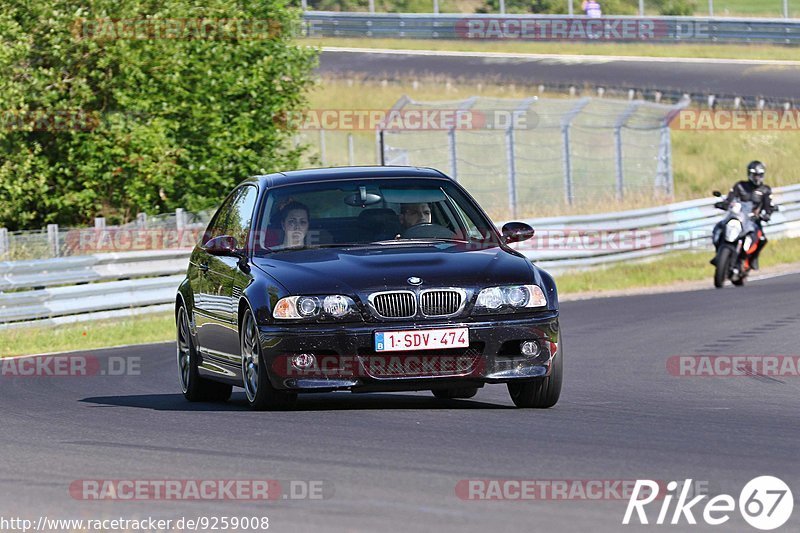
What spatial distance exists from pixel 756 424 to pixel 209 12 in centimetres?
1822

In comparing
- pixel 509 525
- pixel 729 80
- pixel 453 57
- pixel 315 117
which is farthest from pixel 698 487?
pixel 453 57

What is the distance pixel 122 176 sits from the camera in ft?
83.6

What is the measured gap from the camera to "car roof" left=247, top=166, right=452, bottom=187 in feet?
34.7

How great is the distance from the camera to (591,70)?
48.9 m

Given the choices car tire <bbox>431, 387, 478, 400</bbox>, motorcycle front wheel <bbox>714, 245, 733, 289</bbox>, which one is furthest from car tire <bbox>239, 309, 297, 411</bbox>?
motorcycle front wheel <bbox>714, 245, 733, 289</bbox>

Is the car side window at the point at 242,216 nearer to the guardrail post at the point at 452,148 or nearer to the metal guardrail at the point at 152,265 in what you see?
the metal guardrail at the point at 152,265

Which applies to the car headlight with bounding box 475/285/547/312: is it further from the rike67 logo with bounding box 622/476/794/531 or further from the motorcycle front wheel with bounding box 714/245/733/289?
the motorcycle front wheel with bounding box 714/245/733/289

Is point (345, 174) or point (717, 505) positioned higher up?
point (345, 174)

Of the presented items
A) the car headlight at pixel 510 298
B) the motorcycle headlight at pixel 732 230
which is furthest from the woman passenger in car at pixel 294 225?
the motorcycle headlight at pixel 732 230

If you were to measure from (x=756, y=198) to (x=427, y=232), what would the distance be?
12.8m

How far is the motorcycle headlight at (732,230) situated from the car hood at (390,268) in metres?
12.2

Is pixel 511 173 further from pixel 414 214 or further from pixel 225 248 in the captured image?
pixel 225 248

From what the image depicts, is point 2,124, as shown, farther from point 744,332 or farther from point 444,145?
point 444,145

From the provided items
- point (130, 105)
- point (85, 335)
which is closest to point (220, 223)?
point (85, 335)
